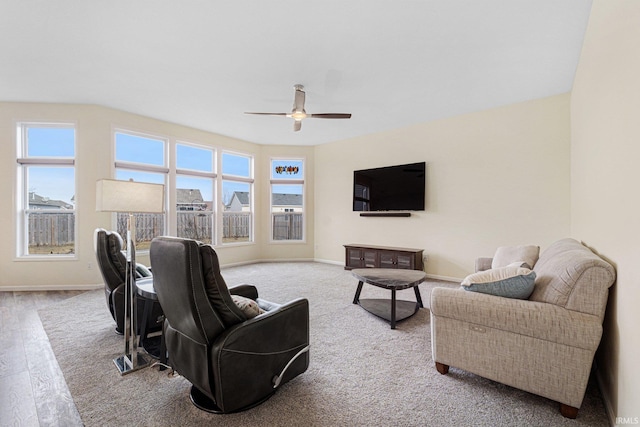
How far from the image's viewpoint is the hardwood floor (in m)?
1.71

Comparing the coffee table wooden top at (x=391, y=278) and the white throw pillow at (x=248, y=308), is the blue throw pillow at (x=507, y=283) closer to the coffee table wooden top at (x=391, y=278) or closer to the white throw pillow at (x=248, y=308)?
the coffee table wooden top at (x=391, y=278)

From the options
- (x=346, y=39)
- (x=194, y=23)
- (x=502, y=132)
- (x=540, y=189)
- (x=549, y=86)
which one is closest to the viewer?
(x=194, y=23)

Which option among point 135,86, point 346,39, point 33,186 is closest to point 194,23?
point 346,39

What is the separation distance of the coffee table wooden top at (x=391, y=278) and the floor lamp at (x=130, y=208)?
7.25ft

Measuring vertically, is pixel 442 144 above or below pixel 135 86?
below

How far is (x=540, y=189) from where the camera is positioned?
424 cm

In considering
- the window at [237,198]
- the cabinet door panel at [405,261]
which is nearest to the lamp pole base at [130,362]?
the cabinet door panel at [405,261]

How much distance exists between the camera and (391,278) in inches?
129

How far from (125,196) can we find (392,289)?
2.54m

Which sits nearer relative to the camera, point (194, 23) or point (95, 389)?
point (95, 389)

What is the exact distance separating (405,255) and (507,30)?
352cm

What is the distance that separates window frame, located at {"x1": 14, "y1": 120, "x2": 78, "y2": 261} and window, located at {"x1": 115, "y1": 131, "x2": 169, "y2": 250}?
1.99 ft

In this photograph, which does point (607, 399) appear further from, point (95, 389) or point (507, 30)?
point (95, 389)

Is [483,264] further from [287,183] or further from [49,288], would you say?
[49,288]
